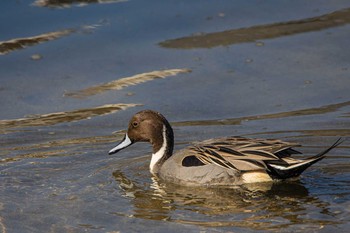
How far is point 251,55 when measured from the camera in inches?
437

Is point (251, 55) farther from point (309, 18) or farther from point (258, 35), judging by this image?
point (309, 18)

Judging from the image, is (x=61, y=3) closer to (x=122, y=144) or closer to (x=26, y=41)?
(x=26, y=41)

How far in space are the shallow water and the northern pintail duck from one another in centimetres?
13

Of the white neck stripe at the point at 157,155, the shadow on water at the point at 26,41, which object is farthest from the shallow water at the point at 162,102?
the white neck stripe at the point at 157,155

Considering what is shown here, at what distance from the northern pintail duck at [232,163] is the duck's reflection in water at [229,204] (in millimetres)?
90

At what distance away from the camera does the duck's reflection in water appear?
273 inches

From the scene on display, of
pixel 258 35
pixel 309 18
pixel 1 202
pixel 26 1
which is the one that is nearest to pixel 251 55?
pixel 258 35

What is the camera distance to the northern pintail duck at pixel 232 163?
7895 mm

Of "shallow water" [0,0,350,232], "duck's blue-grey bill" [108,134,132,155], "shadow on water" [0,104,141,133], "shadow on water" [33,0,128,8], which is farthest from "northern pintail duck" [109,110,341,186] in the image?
"shadow on water" [33,0,128,8]

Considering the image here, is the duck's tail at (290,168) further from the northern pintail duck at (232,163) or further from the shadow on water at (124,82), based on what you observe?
the shadow on water at (124,82)

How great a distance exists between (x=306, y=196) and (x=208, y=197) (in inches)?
→ 31.5

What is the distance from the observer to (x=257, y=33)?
11641mm

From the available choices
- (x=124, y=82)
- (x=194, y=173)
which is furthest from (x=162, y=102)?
(x=194, y=173)

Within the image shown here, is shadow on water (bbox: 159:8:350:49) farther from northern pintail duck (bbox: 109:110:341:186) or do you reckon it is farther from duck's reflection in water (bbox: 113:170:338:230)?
duck's reflection in water (bbox: 113:170:338:230)
